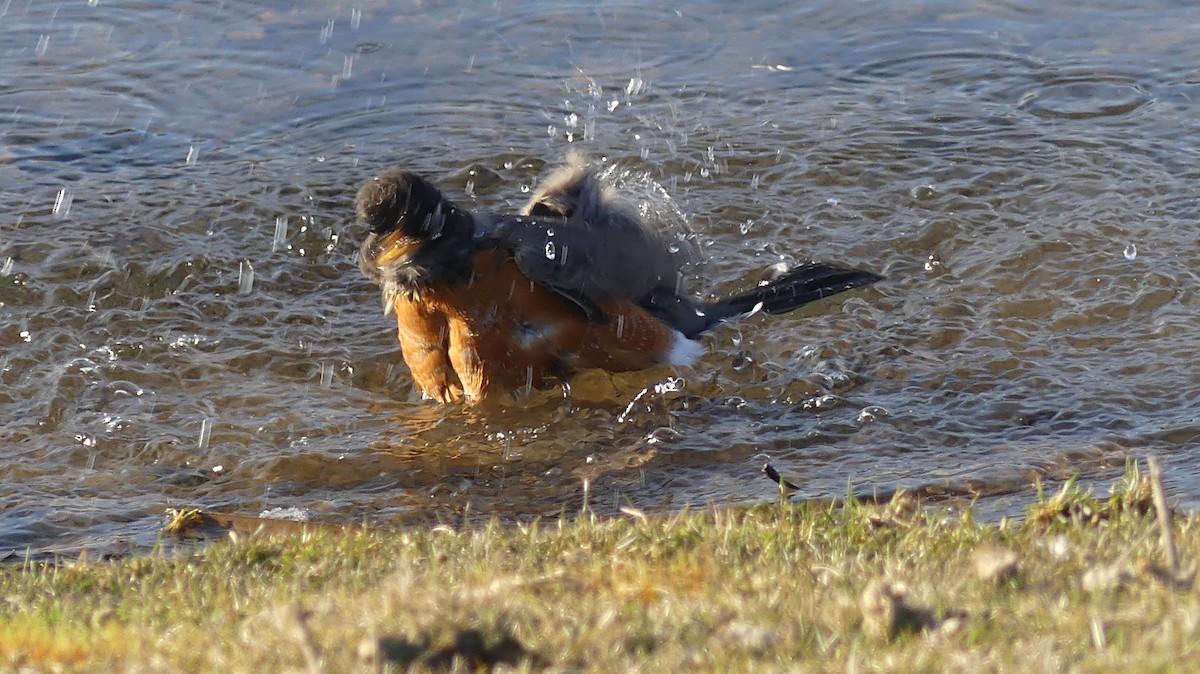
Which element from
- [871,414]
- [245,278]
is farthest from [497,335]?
[245,278]

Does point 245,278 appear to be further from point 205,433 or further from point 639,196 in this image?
point 639,196

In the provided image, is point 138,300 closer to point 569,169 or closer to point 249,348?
point 249,348

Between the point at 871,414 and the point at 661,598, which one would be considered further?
the point at 871,414

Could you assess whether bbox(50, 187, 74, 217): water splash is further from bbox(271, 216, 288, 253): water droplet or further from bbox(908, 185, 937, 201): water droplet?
bbox(908, 185, 937, 201): water droplet

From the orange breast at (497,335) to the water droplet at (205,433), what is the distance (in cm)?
92

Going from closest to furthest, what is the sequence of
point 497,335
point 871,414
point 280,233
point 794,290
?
point 871,414, point 497,335, point 794,290, point 280,233

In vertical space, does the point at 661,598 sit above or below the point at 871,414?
above

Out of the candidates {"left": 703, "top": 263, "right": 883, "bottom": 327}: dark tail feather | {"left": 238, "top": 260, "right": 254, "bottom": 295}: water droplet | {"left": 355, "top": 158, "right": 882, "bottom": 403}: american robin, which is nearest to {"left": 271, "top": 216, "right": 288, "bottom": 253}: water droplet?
{"left": 238, "top": 260, "right": 254, "bottom": 295}: water droplet

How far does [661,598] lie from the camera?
308cm

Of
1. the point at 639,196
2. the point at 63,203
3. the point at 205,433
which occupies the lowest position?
the point at 205,433

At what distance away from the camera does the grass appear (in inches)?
97.4

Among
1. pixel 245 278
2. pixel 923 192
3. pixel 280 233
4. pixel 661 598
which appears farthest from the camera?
pixel 923 192

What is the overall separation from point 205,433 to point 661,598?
335 centimetres

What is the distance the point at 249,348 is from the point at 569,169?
5.91ft
